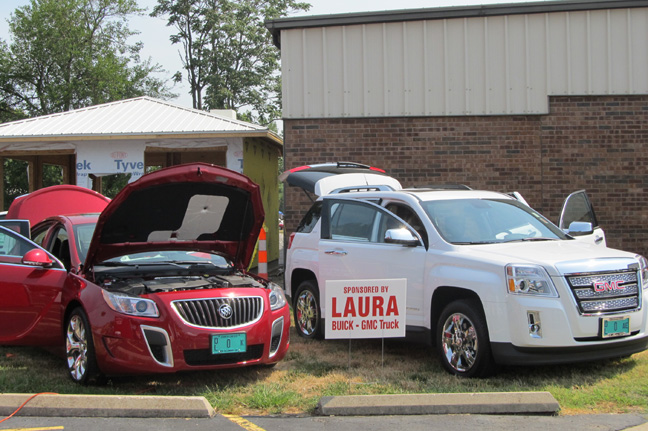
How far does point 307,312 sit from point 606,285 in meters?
3.75

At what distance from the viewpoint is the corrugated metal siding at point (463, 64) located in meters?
Answer: 13.4

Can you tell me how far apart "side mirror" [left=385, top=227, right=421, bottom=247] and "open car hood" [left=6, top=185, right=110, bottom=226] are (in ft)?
16.3

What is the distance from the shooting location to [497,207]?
25.1ft

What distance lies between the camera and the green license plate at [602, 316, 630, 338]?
6.17m

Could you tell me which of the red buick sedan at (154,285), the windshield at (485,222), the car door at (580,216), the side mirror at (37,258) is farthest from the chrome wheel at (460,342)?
the side mirror at (37,258)

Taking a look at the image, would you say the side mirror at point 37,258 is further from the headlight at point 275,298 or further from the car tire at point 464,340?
the car tire at point 464,340

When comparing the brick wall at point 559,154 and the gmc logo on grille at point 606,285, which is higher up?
the brick wall at point 559,154

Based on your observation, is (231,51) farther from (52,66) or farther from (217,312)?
(217,312)

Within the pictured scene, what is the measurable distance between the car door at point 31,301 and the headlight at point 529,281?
4201 millimetres

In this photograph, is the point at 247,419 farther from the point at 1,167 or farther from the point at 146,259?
the point at 1,167

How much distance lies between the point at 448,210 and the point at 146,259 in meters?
3.14

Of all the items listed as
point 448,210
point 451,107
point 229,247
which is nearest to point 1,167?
point 451,107

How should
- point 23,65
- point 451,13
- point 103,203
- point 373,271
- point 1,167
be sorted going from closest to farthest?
1. point 373,271
2. point 103,203
3. point 451,13
4. point 1,167
5. point 23,65

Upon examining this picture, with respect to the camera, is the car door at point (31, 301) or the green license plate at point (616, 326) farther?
the car door at point (31, 301)
